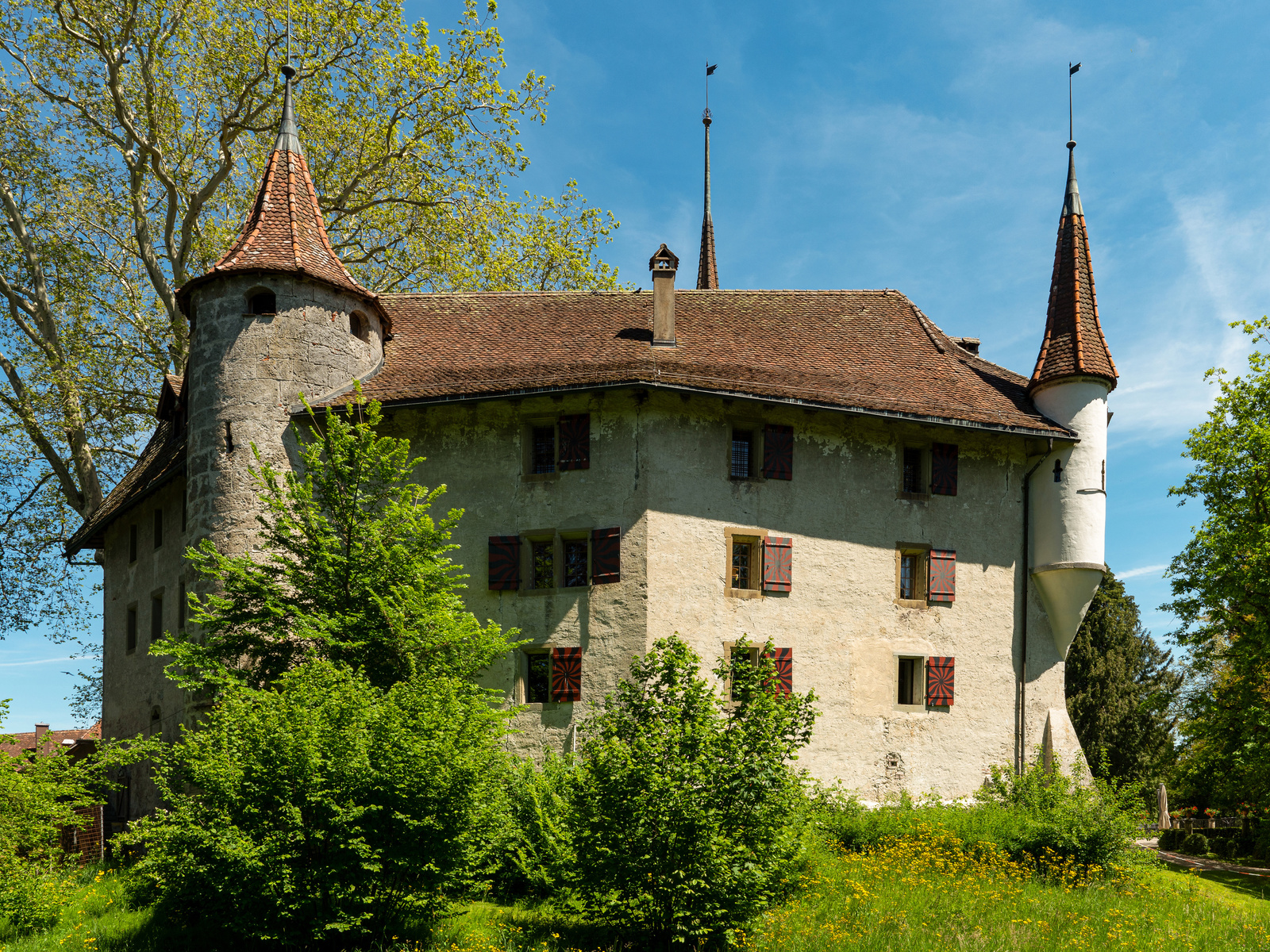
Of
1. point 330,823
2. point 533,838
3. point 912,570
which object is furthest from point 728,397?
point 330,823

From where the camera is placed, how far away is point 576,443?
18.8m

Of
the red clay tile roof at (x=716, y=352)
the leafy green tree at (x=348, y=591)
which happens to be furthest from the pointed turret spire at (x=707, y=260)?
the leafy green tree at (x=348, y=591)

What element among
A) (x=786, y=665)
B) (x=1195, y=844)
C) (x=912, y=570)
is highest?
(x=912, y=570)

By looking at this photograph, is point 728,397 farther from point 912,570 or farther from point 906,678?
point 906,678

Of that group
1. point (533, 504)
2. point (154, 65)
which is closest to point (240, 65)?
point (154, 65)

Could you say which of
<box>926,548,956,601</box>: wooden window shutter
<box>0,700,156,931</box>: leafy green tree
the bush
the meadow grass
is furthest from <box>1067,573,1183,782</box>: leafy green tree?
<box>0,700,156,931</box>: leafy green tree

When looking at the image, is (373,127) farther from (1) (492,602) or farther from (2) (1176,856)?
(2) (1176,856)

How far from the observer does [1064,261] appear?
22.4 m

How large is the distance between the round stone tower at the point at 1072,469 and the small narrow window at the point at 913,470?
2312 mm

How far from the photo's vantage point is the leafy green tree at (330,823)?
12.1 metres

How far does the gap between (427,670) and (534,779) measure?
2.11 meters

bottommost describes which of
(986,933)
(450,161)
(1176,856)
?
(1176,856)

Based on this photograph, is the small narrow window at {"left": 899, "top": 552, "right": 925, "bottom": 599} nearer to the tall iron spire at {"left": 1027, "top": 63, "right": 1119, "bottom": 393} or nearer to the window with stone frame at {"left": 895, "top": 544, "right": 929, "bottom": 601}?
the window with stone frame at {"left": 895, "top": 544, "right": 929, "bottom": 601}

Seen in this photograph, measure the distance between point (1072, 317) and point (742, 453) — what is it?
287 inches
